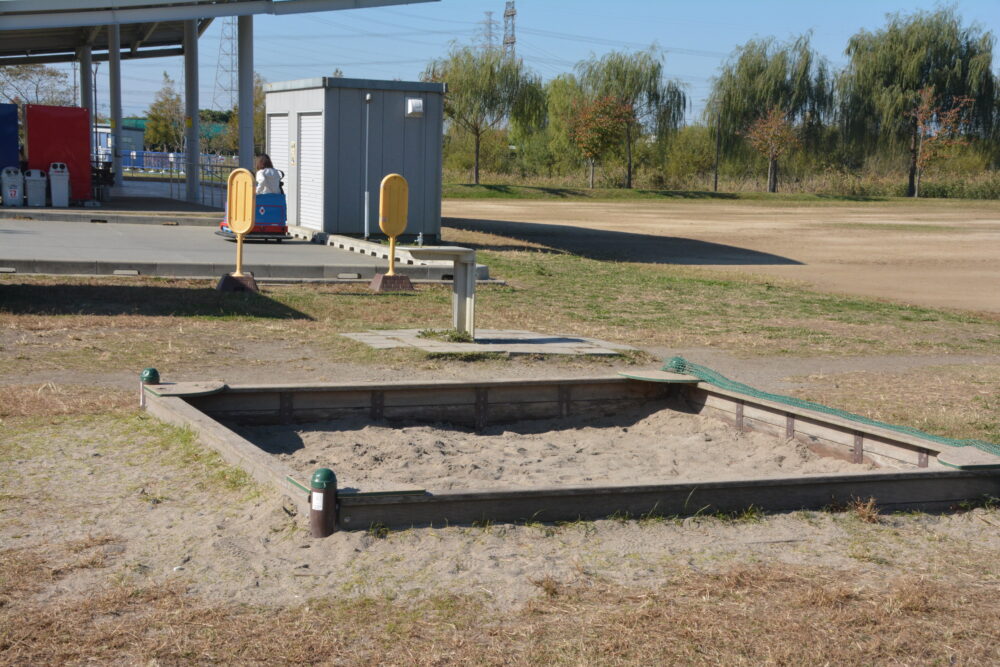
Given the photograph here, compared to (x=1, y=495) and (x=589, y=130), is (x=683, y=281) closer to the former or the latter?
(x=1, y=495)

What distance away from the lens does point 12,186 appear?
2544cm

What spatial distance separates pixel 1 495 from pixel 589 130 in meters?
62.7

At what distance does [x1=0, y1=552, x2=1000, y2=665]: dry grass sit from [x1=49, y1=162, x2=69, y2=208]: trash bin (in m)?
23.2

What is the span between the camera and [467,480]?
6.16 metres

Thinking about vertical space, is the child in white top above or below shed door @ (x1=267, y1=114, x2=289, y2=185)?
below

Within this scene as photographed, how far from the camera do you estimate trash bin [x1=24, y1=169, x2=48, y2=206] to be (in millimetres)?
25609

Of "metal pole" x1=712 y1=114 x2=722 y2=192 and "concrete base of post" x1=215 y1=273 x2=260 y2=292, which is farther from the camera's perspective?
"metal pole" x1=712 y1=114 x2=722 y2=192

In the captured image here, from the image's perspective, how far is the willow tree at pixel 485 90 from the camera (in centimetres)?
6719

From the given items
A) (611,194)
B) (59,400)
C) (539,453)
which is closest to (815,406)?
(539,453)

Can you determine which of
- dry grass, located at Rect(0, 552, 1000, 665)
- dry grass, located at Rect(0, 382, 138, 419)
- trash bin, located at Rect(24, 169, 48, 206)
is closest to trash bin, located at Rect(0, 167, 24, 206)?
trash bin, located at Rect(24, 169, 48, 206)

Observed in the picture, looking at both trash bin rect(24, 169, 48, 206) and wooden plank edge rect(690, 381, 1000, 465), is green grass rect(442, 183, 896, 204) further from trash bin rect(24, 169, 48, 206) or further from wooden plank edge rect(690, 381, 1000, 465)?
wooden plank edge rect(690, 381, 1000, 465)

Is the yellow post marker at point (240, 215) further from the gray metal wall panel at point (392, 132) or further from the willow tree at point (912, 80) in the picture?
the willow tree at point (912, 80)

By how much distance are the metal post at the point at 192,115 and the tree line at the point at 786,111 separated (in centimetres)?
3491

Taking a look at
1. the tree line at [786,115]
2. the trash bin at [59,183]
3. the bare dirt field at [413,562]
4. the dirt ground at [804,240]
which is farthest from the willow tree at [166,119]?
the bare dirt field at [413,562]
